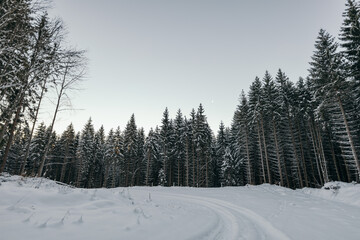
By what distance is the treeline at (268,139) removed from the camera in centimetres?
1967

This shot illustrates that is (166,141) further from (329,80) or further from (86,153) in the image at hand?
(329,80)

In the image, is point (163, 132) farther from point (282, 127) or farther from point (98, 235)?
point (98, 235)

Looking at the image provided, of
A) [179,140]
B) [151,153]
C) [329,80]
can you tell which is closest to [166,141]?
[179,140]

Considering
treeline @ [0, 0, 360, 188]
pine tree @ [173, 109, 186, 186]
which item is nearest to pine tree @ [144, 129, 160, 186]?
treeline @ [0, 0, 360, 188]

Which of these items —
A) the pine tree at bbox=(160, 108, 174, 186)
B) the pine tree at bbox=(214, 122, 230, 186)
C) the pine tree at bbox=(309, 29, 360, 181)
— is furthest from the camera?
the pine tree at bbox=(214, 122, 230, 186)

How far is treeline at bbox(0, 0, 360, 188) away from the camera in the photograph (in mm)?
19672

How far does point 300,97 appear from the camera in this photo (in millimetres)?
29141

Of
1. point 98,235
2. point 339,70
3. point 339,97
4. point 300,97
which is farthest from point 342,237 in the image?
point 300,97

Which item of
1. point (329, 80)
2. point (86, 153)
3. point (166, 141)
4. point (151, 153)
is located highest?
point (329, 80)

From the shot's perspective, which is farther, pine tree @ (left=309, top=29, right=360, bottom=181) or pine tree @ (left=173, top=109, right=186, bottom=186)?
pine tree @ (left=173, top=109, right=186, bottom=186)

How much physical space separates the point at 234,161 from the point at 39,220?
122ft

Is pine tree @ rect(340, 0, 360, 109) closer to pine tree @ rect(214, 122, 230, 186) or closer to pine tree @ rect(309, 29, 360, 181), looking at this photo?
pine tree @ rect(309, 29, 360, 181)

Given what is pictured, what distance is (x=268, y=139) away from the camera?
3228cm

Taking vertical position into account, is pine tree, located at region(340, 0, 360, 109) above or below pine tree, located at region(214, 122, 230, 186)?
above
